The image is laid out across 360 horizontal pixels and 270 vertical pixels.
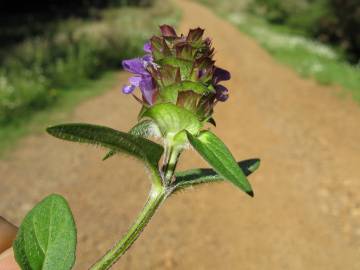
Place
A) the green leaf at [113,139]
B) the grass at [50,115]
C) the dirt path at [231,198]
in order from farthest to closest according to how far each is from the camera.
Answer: the grass at [50,115]
the dirt path at [231,198]
the green leaf at [113,139]

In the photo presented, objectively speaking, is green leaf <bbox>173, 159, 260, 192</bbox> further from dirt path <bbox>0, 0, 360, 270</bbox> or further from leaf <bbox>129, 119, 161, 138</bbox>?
dirt path <bbox>0, 0, 360, 270</bbox>

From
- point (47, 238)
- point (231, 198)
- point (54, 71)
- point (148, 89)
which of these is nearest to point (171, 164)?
point (148, 89)

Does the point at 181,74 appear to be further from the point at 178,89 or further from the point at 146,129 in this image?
the point at 146,129

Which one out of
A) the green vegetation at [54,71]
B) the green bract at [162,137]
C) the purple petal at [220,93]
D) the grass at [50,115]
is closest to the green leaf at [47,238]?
the green bract at [162,137]

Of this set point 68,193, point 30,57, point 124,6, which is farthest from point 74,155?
point 124,6

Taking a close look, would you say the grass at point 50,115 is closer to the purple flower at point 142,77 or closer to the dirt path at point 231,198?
the dirt path at point 231,198
